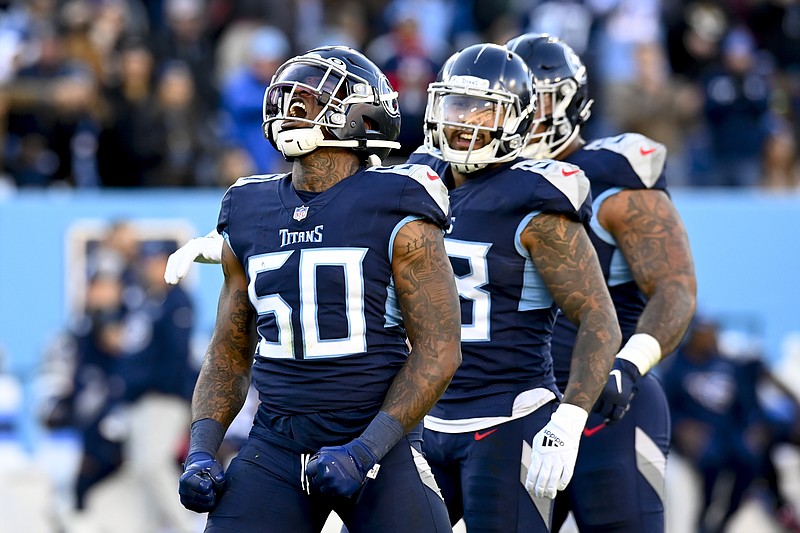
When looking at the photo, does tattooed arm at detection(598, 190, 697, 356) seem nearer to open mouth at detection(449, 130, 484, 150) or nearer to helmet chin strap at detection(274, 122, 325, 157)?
open mouth at detection(449, 130, 484, 150)

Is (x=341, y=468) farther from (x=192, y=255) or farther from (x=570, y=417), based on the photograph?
(x=192, y=255)

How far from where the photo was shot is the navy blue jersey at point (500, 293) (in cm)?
420

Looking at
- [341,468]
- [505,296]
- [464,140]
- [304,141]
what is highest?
[304,141]

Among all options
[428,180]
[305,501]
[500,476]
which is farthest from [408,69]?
[305,501]

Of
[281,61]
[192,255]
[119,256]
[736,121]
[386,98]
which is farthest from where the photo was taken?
[736,121]

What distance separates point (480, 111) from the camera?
4.30 meters

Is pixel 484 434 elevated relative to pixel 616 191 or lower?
lower

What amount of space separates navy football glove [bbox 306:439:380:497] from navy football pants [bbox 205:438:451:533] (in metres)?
0.13

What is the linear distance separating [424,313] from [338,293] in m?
0.22

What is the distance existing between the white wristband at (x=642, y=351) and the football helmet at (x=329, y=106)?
1115 mm

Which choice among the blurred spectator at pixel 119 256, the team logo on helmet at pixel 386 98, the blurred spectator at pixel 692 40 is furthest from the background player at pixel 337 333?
the blurred spectator at pixel 692 40

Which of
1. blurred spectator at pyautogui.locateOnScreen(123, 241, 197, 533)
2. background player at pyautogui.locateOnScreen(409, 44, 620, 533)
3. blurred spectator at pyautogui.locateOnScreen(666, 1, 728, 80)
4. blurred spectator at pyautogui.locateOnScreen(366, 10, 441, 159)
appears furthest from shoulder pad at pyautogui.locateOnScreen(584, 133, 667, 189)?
blurred spectator at pyautogui.locateOnScreen(666, 1, 728, 80)

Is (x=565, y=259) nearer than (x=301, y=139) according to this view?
No

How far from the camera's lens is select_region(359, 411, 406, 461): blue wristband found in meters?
3.52
